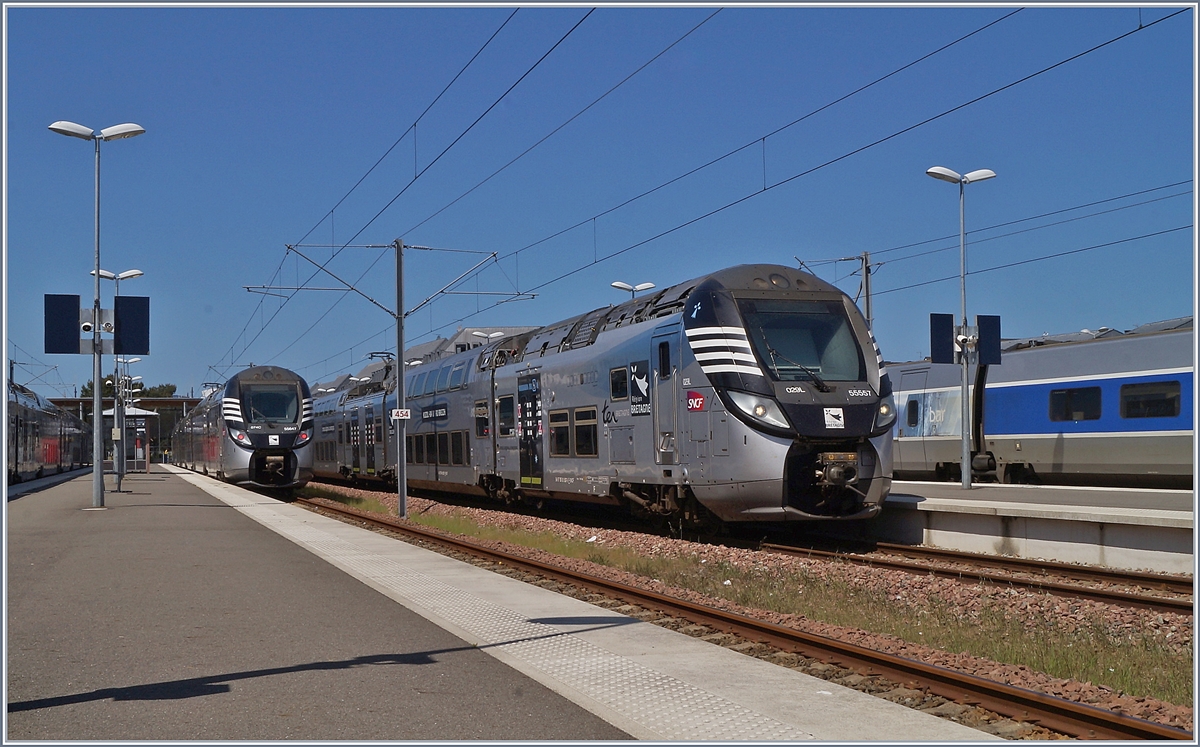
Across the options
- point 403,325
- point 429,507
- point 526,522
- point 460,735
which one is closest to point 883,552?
point 526,522

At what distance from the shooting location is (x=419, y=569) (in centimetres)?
1481

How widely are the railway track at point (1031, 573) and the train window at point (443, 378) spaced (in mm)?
13314

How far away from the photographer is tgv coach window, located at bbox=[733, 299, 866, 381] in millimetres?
15523

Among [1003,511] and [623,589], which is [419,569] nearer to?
[623,589]

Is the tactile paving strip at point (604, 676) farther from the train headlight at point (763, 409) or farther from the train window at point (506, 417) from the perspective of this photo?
the train window at point (506, 417)

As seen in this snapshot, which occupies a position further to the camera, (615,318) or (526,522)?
(526,522)

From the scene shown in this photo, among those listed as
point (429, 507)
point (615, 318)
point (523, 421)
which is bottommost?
point (429, 507)

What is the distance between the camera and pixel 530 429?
22.4m

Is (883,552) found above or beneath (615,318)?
beneath

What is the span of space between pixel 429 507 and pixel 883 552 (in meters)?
15.2

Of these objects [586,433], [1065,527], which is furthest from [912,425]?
[1065,527]

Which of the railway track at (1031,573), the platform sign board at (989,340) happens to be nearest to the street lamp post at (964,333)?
the platform sign board at (989,340)

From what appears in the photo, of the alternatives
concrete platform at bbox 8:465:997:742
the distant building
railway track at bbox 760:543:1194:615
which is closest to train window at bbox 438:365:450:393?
railway track at bbox 760:543:1194:615

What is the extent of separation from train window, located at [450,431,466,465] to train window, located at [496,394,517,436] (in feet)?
9.75
